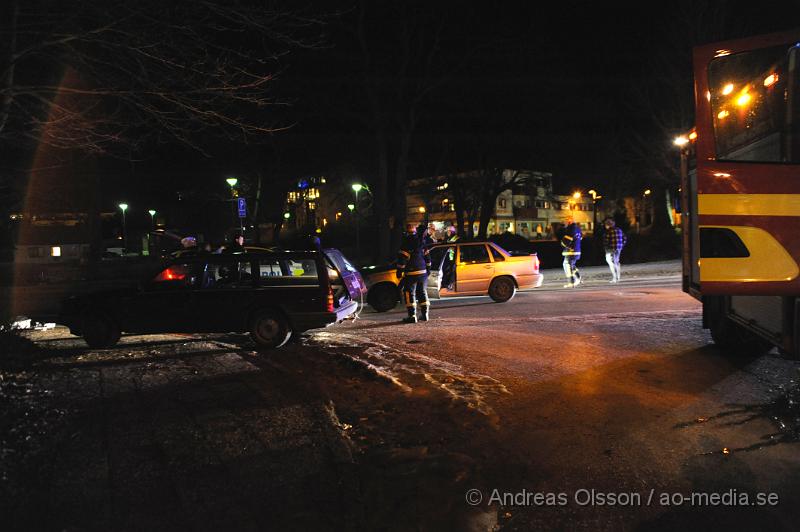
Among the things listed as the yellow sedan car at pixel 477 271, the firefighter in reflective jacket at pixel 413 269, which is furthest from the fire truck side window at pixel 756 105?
the yellow sedan car at pixel 477 271

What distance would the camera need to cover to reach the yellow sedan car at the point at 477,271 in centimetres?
1356

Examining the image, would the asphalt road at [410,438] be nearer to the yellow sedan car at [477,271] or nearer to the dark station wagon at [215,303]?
the dark station wagon at [215,303]

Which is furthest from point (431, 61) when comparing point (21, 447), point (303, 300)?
point (21, 447)

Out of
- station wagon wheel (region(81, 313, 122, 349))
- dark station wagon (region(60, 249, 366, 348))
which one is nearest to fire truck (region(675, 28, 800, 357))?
dark station wagon (region(60, 249, 366, 348))

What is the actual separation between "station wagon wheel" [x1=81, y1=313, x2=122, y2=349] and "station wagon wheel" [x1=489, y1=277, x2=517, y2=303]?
8314 millimetres

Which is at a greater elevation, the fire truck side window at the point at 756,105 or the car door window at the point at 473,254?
the fire truck side window at the point at 756,105

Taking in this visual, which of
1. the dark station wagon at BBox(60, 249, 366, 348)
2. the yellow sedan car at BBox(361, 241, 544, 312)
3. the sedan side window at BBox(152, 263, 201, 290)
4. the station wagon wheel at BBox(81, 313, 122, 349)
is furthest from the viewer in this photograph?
the yellow sedan car at BBox(361, 241, 544, 312)

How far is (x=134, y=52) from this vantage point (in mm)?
7238

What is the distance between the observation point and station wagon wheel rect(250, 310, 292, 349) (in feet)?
28.7

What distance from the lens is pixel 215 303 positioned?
348 inches

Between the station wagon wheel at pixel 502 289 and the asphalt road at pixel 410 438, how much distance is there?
5.39 m

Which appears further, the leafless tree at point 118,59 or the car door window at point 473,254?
the car door window at point 473,254

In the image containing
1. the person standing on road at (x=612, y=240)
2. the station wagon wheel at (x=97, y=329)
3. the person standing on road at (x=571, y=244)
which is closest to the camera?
the station wagon wheel at (x=97, y=329)

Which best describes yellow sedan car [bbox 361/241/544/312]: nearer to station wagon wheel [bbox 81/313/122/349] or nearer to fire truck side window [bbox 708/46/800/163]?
station wagon wheel [bbox 81/313/122/349]
